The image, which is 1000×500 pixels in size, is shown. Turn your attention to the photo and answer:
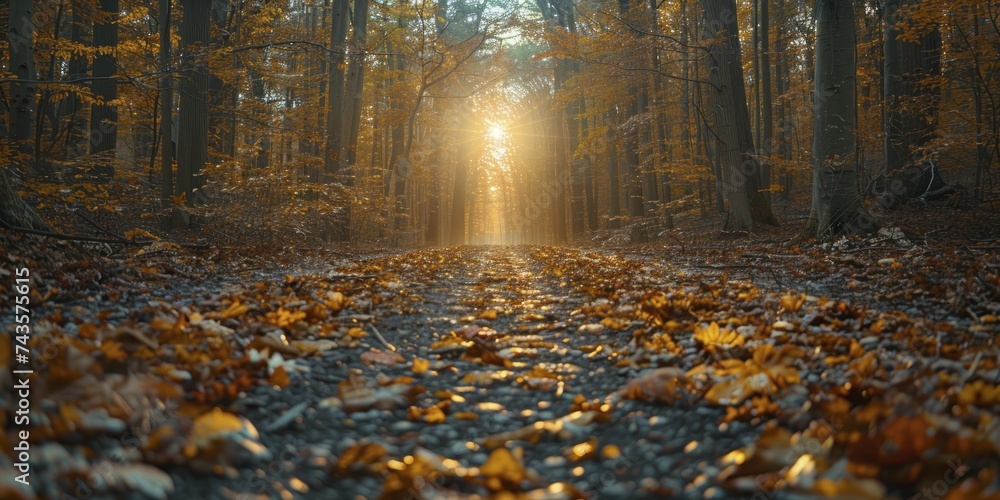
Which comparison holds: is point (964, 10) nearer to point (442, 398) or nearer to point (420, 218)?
point (442, 398)

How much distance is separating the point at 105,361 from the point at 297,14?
31854mm

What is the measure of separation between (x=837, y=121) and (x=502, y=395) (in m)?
8.30

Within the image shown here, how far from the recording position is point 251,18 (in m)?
17.4

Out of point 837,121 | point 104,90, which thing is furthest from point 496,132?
point 837,121

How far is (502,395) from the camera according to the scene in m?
2.61

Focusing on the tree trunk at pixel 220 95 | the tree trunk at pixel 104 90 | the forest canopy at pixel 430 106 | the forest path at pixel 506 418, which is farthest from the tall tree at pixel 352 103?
the forest path at pixel 506 418

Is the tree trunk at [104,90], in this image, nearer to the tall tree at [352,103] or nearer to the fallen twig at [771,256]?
the tall tree at [352,103]

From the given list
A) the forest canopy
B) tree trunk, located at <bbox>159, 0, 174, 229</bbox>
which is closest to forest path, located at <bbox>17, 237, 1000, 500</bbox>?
the forest canopy

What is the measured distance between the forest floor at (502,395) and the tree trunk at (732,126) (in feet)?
25.3

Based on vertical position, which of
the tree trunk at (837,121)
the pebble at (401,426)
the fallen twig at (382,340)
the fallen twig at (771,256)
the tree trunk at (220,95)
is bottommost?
the pebble at (401,426)

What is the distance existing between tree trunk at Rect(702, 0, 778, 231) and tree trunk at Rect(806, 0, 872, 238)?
3.59m

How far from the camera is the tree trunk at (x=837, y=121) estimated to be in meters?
8.31

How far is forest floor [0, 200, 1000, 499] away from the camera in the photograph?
144 cm

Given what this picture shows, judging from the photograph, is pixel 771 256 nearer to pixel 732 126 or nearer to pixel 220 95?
pixel 732 126
